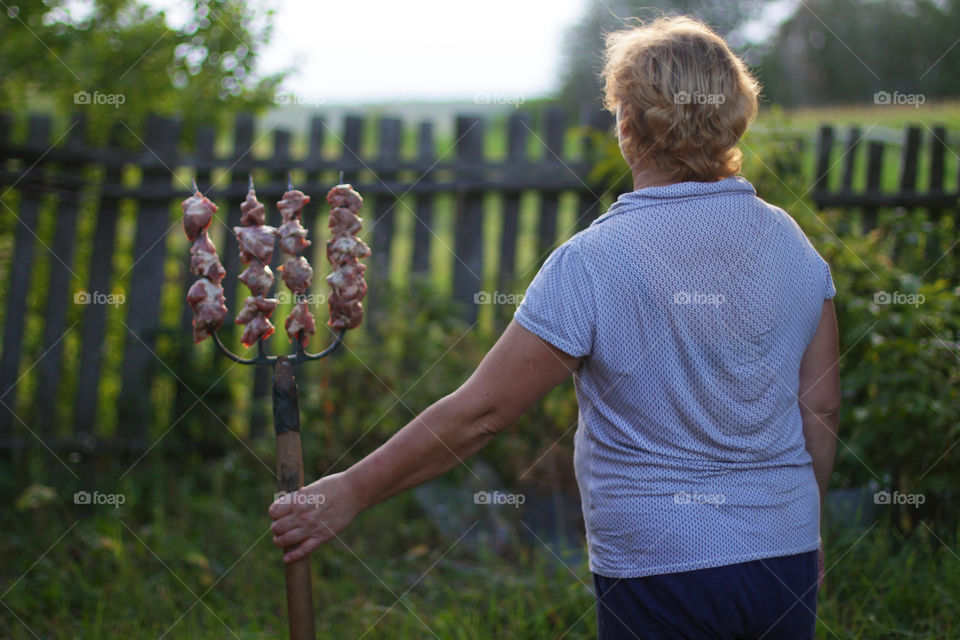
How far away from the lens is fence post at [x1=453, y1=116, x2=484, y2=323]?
16.1 feet

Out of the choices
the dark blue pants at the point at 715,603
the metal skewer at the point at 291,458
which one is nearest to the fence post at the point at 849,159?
the dark blue pants at the point at 715,603

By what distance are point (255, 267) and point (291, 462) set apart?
42cm

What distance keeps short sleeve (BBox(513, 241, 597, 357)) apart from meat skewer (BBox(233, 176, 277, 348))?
61 cm

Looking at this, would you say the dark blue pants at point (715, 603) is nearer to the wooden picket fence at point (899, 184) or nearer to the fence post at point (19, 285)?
the wooden picket fence at point (899, 184)

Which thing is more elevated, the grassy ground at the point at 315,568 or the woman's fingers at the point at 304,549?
the woman's fingers at the point at 304,549

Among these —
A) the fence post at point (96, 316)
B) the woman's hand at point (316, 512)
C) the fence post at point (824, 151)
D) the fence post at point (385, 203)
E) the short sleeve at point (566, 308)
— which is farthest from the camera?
the fence post at point (824, 151)

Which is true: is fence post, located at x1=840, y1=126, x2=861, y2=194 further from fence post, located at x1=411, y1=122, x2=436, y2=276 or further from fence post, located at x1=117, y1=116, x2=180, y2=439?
fence post, located at x1=117, y1=116, x2=180, y2=439

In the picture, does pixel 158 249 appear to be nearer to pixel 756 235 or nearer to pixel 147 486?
pixel 147 486

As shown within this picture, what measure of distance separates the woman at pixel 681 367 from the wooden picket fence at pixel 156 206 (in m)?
3.11

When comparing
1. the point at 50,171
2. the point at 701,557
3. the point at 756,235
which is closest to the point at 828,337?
the point at 756,235

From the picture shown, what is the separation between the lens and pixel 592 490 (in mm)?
1596

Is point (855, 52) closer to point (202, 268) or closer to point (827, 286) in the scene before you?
point (827, 286)

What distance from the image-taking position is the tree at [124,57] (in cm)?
470

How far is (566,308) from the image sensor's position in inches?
57.6
